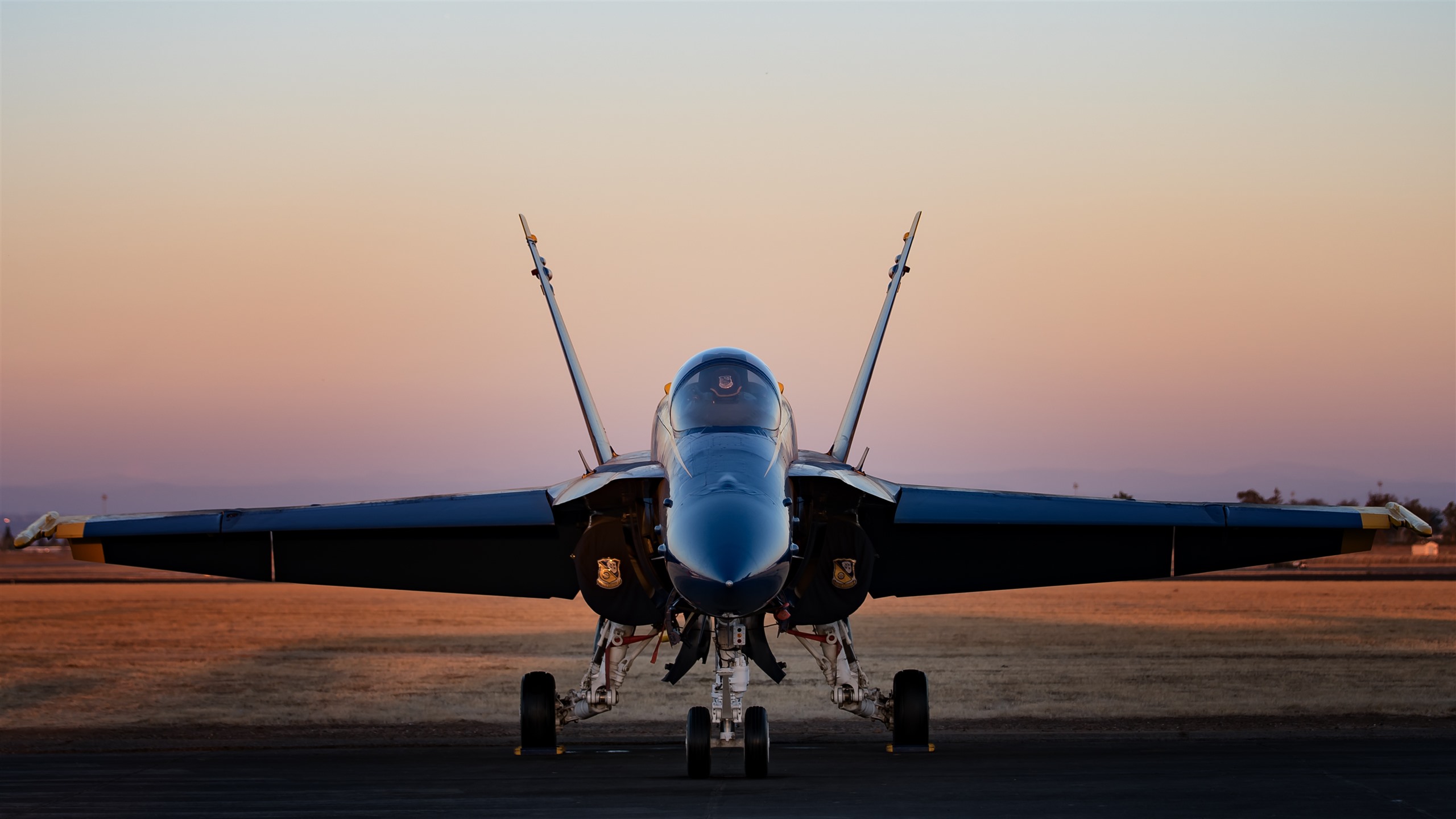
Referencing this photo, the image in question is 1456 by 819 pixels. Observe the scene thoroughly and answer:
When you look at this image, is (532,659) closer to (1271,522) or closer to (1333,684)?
(1333,684)

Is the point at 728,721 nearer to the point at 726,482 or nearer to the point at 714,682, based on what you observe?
the point at 714,682

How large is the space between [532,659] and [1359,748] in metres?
16.0

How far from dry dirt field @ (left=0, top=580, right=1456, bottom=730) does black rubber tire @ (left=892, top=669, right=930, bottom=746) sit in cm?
418

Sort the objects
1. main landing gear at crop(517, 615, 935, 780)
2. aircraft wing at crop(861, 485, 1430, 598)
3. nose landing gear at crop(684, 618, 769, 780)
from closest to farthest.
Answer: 1. nose landing gear at crop(684, 618, 769, 780)
2. aircraft wing at crop(861, 485, 1430, 598)
3. main landing gear at crop(517, 615, 935, 780)

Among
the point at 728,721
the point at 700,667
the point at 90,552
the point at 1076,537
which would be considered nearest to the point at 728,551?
the point at 728,721

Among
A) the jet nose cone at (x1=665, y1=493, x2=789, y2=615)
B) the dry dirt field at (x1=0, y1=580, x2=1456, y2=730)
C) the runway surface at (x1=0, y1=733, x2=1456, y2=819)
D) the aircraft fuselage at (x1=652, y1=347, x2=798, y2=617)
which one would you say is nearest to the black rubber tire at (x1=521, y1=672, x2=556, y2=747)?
the runway surface at (x1=0, y1=733, x2=1456, y2=819)

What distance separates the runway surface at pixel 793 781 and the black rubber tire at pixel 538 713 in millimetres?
416

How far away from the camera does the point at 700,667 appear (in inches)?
996

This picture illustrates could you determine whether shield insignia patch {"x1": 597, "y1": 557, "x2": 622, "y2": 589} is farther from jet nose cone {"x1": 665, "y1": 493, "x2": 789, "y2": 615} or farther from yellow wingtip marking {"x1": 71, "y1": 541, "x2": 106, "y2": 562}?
yellow wingtip marking {"x1": 71, "y1": 541, "x2": 106, "y2": 562}

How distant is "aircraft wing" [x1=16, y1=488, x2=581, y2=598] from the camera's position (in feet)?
44.4

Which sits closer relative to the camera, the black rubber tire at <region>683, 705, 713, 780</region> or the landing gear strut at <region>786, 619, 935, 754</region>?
the black rubber tire at <region>683, 705, 713, 780</region>

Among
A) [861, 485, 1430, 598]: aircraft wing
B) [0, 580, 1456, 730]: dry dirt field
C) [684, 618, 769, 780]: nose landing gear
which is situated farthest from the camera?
[0, 580, 1456, 730]: dry dirt field

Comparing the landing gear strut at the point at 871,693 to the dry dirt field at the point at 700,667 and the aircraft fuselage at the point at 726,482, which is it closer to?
the aircraft fuselage at the point at 726,482

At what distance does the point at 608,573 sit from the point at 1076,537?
5.42 meters
